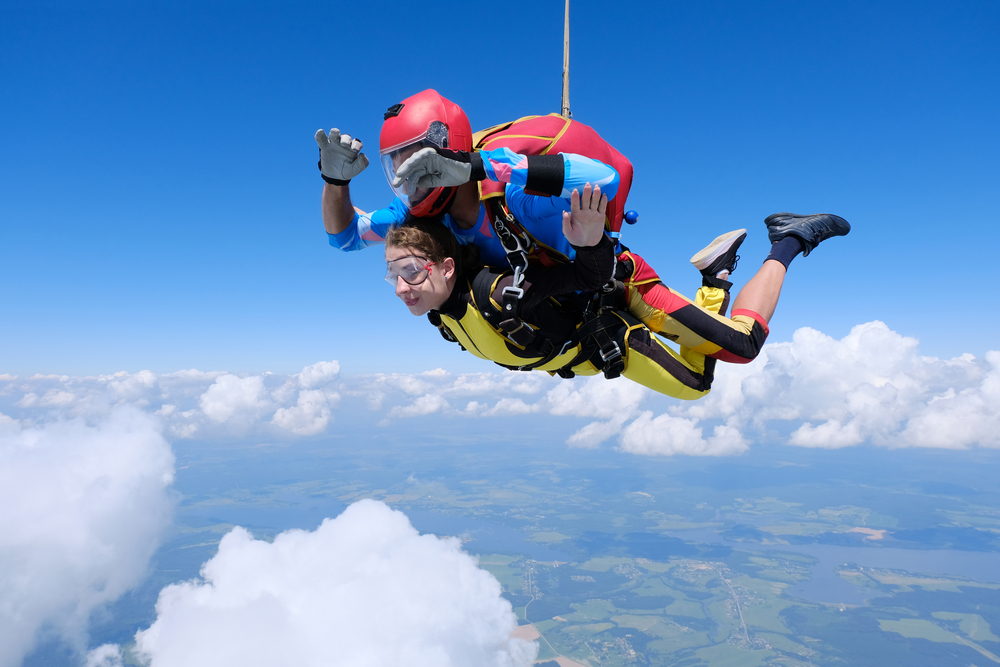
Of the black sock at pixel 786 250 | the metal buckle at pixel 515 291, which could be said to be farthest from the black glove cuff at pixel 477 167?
the black sock at pixel 786 250

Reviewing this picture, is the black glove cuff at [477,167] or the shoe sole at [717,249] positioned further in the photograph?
the shoe sole at [717,249]

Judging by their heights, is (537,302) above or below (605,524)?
above

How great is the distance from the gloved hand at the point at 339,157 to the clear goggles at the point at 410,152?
1.01 feet

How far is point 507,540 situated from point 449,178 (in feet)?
599

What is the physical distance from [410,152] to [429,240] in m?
0.55

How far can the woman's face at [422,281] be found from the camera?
2.75 meters

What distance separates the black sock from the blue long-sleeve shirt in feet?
5.73

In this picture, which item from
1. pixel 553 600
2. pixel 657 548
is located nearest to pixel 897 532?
pixel 657 548

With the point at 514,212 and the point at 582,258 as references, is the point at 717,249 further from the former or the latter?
the point at 514,212

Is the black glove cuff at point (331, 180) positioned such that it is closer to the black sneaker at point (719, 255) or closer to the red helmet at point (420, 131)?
the red helmet at point (420, 131)

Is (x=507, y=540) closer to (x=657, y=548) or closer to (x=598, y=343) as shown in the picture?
(x=657, y=548)

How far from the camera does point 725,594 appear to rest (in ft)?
409

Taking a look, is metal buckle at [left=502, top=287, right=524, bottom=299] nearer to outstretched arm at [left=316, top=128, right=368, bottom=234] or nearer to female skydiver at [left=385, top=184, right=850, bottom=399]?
female skydiver at [left=385, top=184, right=850, bottom=399]

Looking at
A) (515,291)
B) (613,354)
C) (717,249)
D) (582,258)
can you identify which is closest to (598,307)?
(613,354)
